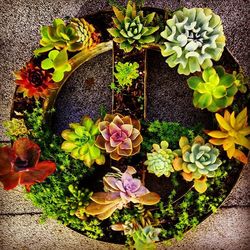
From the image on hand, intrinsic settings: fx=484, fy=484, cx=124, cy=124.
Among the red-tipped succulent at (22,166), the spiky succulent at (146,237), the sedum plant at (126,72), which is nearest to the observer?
the red-tipped succulent at (22,166)

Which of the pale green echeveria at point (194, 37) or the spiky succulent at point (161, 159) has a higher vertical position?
the pale green echeveria at point (194, 37)

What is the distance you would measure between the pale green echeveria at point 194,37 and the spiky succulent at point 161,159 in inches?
12.8

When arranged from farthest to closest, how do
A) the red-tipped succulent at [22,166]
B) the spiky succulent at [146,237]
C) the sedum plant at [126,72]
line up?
the sedum plant at [126,72] < the spiky succulent at [146,237] < the red-tipped succulent at [22,166]

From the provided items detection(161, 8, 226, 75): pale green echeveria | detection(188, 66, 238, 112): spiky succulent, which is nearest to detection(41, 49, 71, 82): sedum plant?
detection(161, 8, 226, 75): pale green echeveria

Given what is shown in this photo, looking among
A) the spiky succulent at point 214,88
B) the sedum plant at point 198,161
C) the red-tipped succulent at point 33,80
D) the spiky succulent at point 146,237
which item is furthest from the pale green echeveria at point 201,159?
the red-tipped succulent at point 33,80

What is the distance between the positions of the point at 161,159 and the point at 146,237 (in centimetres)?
31

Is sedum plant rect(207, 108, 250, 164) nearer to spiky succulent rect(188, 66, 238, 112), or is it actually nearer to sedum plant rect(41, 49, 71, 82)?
spiky succulent rect(188, 66, 238, 112)

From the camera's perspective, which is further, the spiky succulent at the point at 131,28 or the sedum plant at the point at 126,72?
the sedum plant at the point at 126,72

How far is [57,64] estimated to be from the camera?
1.91 m

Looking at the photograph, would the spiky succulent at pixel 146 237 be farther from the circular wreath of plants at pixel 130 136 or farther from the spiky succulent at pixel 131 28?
the spiky succulent at pixel 131 28

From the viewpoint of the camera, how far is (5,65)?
7.44ft

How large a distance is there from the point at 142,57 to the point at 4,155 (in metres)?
0.69

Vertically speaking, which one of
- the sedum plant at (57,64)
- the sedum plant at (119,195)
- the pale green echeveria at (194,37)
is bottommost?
the sedum plant at (119,195)

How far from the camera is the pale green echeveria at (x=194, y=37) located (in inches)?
70.7
